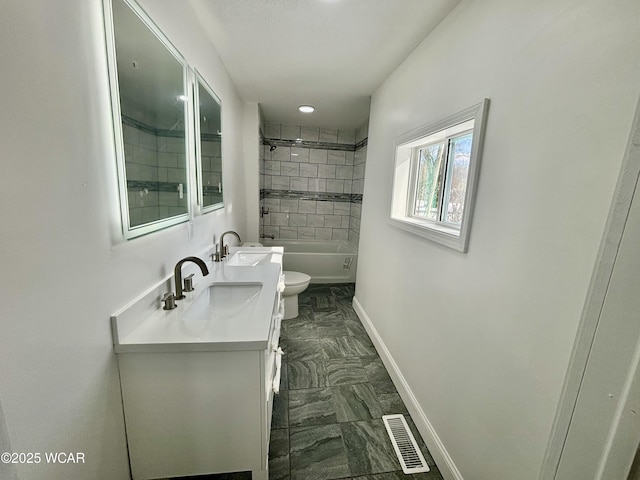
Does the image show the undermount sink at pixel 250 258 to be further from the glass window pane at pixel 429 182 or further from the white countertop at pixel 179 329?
the glass window pane at pixel 429 182

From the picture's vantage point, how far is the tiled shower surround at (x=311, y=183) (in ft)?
13.5

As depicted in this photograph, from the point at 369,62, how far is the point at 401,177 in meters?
0.87

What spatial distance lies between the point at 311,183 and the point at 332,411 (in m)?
3.29

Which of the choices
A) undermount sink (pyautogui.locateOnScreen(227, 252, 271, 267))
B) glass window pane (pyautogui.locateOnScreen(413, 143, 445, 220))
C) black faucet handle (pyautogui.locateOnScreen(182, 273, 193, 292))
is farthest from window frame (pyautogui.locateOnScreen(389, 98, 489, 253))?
black faucet handle (pyautogui.locateOnScreen(182, 273, 193, 292))

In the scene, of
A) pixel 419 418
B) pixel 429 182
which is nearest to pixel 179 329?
pixel 419 418

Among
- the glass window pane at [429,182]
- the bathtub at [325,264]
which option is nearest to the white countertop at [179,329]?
the glass window pane at [429,182]

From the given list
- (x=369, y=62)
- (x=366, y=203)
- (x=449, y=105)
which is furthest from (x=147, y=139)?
(x=366, y=203)

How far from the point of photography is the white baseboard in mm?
1288

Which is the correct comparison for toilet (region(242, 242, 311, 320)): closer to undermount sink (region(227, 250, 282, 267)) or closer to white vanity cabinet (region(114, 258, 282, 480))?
undermount sink (region(227, 250, 282, 267))

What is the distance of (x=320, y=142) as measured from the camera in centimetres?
420

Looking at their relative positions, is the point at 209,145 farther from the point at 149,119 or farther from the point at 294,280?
the point at 294,280

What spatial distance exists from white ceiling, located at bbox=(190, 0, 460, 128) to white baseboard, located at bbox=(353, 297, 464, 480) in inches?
84.7

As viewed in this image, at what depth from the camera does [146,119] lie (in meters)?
1.06

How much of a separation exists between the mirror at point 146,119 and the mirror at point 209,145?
0.23 metres
